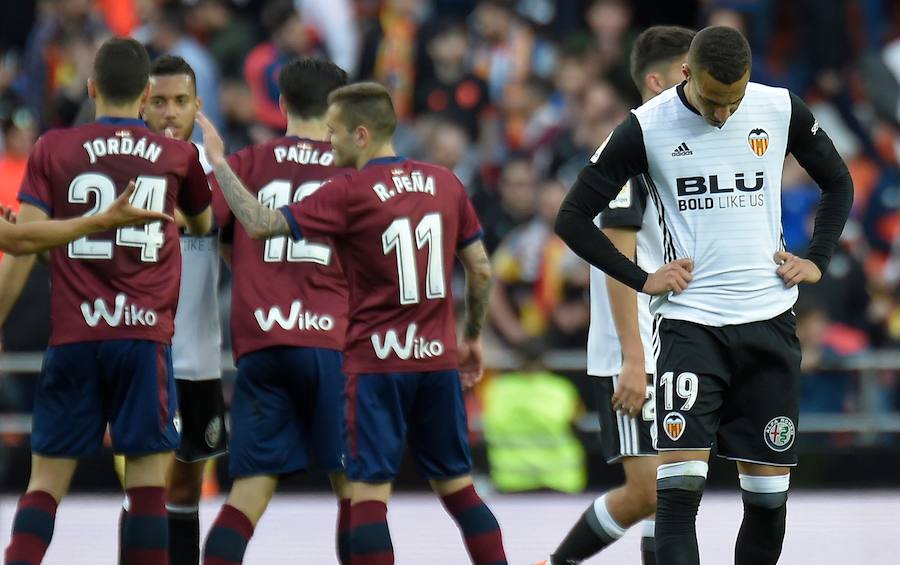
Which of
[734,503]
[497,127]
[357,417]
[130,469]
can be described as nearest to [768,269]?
[357,417]

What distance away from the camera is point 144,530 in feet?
23.3

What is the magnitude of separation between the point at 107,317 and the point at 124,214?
654 mm

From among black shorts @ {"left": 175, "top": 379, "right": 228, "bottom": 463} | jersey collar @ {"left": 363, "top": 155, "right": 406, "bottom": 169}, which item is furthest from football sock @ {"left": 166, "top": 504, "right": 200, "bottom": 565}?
jersey collar @ {"left": 363, "top": 155, "right": 406, "bottom": 169}

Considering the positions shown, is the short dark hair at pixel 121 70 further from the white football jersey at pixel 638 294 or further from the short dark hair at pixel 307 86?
the white football jersey at pixel 638 294

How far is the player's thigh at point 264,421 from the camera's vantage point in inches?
290

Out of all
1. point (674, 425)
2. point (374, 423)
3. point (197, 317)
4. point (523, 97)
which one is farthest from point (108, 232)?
point (523, 97)

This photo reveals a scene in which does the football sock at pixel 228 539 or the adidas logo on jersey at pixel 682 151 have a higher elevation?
the adidas logo on jersey at pixel 682 151

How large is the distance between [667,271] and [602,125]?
27.3ft

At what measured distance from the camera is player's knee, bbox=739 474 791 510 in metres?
6.79

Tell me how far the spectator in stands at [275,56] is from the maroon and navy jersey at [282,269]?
7591mm

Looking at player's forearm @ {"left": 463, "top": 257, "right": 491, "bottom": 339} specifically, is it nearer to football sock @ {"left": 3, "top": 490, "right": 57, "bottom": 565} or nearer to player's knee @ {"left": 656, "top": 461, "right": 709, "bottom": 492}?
player's knee @ {"left": 656, "top": 461, "right": 709, "bottom": 492}

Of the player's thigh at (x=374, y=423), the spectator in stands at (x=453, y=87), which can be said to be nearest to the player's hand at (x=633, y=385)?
the player's thigh at (x=374, y=423)

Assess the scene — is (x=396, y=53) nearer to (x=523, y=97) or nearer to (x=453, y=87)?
(x=453, y=87)

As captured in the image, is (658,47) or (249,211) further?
(658,47)
